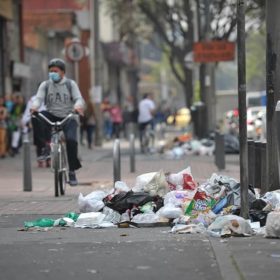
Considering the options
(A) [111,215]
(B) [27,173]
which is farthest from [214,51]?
(A) [111,215]

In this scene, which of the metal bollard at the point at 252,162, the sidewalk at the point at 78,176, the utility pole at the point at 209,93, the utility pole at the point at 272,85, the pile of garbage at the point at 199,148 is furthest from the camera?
the utility pole at the point at 209,93

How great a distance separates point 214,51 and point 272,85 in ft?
42.5

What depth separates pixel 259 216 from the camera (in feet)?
25.9

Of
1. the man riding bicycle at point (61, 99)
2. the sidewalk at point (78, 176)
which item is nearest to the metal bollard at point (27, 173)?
the sidewalk at point (78, 176)

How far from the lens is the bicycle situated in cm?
1058

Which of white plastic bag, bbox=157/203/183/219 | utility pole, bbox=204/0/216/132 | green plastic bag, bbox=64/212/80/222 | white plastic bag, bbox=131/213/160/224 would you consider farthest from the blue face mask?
utility pole, bbox=204/0/216/132

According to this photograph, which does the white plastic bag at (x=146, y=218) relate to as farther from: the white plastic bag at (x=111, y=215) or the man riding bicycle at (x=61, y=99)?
the man riding bicycle at (x=61, y=99)

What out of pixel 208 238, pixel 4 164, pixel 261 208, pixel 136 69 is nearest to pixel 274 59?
pixel 261 208

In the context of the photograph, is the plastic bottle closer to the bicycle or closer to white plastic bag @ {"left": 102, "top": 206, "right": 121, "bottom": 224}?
white plastic bag @ {"left": 102, "top": 206, "right": 121, "bottom": 224}

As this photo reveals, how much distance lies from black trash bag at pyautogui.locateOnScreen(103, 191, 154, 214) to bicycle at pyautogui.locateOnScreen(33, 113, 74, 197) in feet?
6.66

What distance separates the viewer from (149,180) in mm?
8930

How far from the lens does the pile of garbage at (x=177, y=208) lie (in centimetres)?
771

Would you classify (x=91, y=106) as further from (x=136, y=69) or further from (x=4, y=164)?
(x=136, y=69)

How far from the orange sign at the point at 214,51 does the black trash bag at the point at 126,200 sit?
43.2 feet
